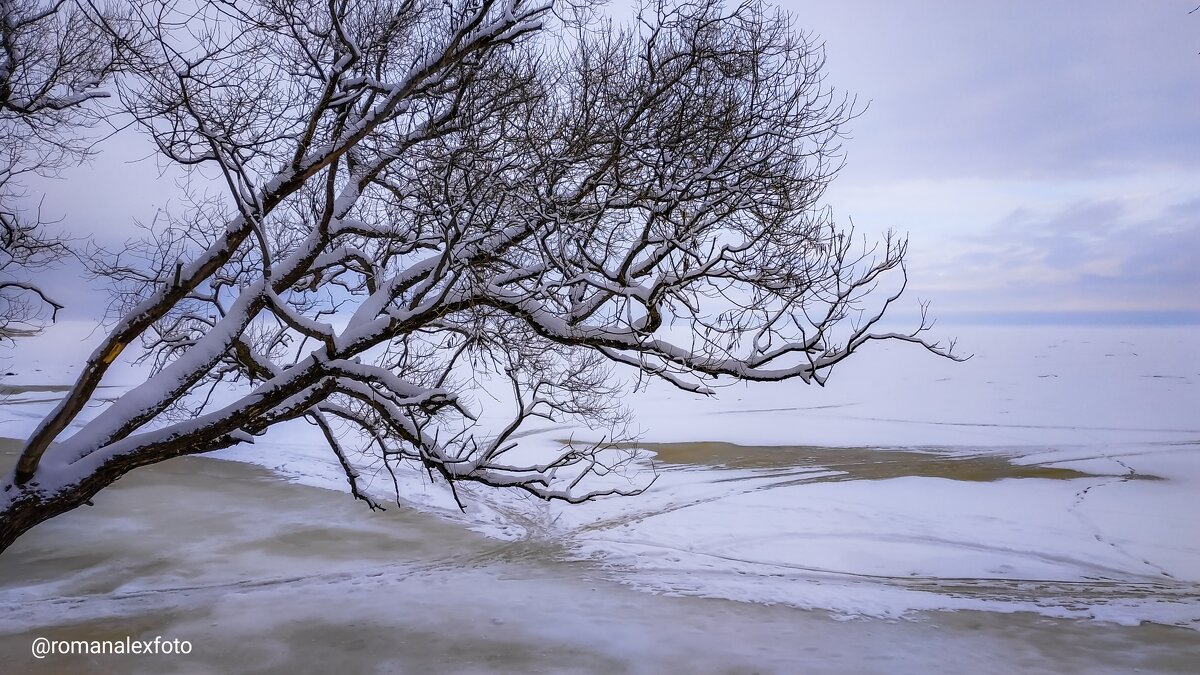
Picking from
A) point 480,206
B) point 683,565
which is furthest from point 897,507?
point 480,206

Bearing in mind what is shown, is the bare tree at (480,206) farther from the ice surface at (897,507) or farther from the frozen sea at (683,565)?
the ice surface at (897,507)

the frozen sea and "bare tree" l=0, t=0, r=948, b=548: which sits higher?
"bare tree" l=0, t=0, r=948, b=548

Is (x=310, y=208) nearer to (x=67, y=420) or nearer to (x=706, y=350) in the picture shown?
(x=67, y=420)

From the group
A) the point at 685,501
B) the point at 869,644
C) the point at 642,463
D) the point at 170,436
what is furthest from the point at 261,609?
the point at 642,463

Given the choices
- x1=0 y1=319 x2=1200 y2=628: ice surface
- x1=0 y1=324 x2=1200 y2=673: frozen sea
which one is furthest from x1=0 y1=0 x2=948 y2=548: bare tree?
x1=0 y1=319 x2=1200 y2=628: ice surface

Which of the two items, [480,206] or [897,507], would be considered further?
[897,507]

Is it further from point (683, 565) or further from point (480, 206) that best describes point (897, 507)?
point (480, 206)

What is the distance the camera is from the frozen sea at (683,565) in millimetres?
8445

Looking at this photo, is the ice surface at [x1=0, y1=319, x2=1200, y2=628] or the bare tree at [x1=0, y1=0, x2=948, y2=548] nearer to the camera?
the bare tree at [x1=0, y1=0, x2=948, y2=548]

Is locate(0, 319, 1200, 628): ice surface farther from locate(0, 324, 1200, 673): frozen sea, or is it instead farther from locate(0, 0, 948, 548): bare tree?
locate(0, 0, 948, 548): bare tree

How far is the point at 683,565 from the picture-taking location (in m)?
11.9

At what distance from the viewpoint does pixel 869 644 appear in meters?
8.62

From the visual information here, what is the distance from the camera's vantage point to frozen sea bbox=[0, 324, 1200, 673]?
845 centimetres

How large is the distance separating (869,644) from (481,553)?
6407 mm
